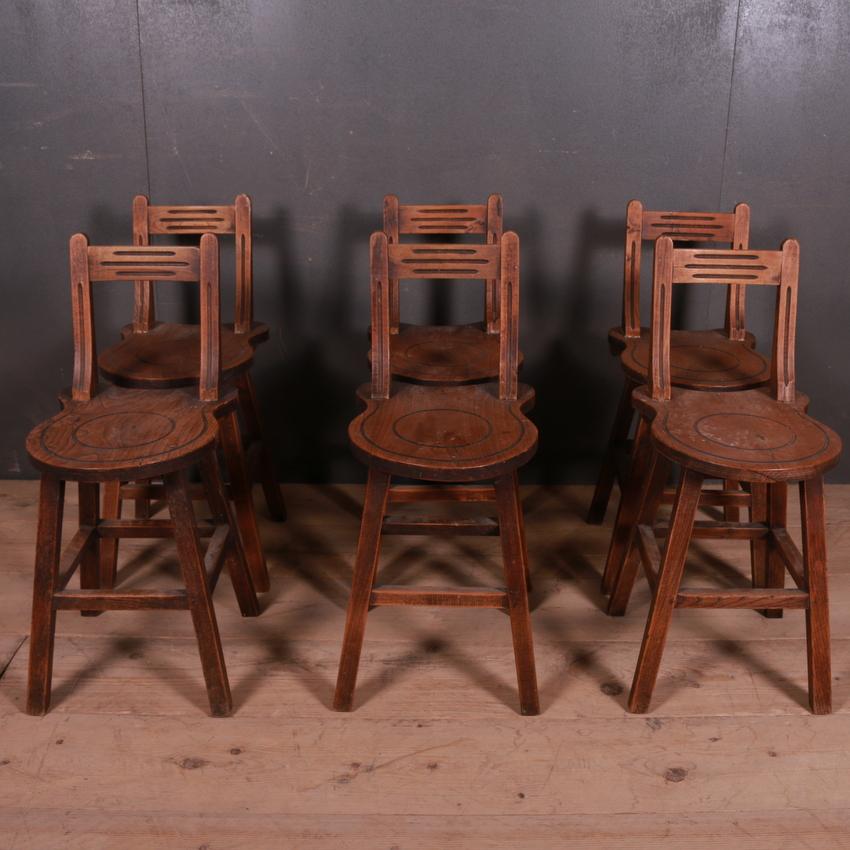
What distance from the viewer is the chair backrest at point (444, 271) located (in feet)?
7.98

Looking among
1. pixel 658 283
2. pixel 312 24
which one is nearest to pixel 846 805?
pixel 658 283

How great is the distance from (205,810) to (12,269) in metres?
2.29

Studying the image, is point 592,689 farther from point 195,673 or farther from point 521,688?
point 195,673

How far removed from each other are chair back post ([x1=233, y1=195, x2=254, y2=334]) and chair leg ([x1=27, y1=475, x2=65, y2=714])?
3.39 feet

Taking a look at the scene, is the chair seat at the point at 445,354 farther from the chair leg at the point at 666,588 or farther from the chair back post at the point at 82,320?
the chair back post at the point at 82,320

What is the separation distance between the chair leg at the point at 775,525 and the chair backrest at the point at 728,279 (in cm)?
31

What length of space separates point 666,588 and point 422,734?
704 millimetres

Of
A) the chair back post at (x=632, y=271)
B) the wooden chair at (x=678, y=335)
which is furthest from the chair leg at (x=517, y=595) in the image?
the chair back post at (x=632, y=271)

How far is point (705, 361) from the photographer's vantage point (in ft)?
9.31

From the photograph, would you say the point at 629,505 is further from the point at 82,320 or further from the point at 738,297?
the point at 82,320

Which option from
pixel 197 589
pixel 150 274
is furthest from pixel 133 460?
pixel 150 274

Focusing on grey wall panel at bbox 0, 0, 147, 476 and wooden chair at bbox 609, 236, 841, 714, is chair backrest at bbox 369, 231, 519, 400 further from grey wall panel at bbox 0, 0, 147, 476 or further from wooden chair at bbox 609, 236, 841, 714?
grey wall panel at bbox 0, 0, 147, 476

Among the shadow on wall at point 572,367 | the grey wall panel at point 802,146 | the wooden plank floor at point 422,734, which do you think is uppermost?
the grey wall panel at point 802,146

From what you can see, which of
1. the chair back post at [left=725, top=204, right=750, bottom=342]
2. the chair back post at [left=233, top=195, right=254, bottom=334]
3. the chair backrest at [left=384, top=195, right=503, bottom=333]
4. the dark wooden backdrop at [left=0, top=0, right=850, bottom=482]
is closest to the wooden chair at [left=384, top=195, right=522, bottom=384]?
the chair backrest at [left=384, top=195, right=503, bottom=333]
